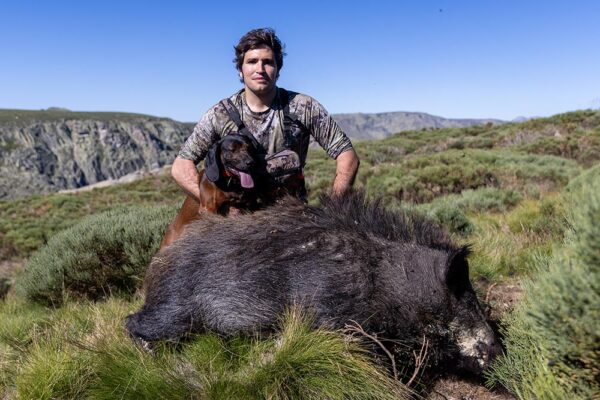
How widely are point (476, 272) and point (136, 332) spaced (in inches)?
117

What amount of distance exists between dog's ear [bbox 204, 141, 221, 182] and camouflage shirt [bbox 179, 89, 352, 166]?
1.72ft

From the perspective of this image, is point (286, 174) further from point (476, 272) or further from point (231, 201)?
point (476, 272)

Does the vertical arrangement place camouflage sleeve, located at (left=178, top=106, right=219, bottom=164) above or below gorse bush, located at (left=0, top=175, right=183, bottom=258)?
above

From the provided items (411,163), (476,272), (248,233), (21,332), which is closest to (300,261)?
(248,233)

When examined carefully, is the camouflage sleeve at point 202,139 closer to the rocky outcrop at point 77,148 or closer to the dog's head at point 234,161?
the dog's head at point 234,161

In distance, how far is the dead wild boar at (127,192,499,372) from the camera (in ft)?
8.66

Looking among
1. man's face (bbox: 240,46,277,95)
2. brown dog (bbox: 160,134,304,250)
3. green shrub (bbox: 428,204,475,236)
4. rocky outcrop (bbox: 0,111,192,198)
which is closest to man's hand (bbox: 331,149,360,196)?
brown dog (bbox: 160,134,304,250)

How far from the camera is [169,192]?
2456 cm

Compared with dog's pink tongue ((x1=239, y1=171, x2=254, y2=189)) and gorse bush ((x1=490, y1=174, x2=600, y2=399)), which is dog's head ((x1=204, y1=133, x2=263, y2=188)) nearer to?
dog's pink tongue ((x1=239, y1=171, x2=254, y2=189))

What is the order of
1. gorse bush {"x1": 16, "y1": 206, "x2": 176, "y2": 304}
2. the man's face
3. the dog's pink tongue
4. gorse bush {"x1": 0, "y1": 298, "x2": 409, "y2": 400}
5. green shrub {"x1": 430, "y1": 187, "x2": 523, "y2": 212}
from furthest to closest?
green shrub {"x1": 430, "y1": 187, "x2": 523, "y2": 212}, gorse bush {"x1": 16, "y1": 206, "x2": 176, "y2": 304}, the man's face, the dog's pink tongue, gorse bush {"x1": 0, "y1": 298, "x2": 409, "y2": 400}

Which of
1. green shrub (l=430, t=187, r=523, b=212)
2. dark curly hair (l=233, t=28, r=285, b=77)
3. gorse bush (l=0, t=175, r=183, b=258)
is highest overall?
dark curly hair (l=233, t=28, r=285, b=77)

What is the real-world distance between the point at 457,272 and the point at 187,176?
8.82 feet

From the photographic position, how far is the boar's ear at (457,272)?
103 inches

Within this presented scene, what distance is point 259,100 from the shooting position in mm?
4480
